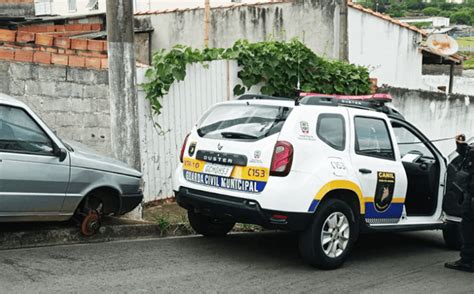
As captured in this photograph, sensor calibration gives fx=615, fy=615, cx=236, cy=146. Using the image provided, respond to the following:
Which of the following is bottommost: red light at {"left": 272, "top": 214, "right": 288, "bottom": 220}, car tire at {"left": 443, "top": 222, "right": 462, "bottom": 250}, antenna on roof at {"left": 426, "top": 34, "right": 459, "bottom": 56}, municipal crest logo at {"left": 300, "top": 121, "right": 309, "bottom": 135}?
car tire at {"left": 443, "top": 222, "right": 462, "bottom": 250}

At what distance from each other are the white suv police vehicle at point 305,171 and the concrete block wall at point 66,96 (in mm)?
2258

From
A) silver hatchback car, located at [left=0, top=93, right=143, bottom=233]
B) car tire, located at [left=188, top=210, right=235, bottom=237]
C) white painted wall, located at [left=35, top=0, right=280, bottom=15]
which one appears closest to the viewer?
silver hatchback car, located at [left=0, top=93, right=143, bottom=233]

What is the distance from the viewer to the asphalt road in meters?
5.58

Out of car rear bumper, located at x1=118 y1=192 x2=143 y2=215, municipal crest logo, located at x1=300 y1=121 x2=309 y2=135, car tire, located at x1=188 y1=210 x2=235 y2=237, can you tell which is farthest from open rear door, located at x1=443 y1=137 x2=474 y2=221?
car rear bumper, located at x1=118 y1=192 x2=143 y2=215

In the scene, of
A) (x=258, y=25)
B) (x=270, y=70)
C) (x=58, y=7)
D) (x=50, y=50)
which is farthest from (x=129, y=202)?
(x=58, y=7)

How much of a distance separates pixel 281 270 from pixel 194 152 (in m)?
1.60

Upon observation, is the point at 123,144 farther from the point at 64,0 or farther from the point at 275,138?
the point at 64,0

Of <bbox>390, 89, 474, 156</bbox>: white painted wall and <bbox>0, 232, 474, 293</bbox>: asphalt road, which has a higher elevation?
<bbox>390, 89, 474, 156</bbox>: white painted wall

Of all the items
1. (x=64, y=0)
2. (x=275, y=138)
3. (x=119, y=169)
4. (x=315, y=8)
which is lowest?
A: (x=119, y=169)

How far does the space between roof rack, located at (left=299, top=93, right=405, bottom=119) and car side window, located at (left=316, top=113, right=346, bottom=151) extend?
0.20 m

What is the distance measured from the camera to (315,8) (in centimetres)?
1382

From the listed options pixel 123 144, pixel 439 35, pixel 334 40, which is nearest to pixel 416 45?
pixel 439 35

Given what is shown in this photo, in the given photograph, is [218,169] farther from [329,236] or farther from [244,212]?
[329,236]

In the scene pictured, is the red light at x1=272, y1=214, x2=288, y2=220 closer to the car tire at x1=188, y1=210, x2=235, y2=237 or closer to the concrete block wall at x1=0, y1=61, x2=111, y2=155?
the car tire at x1=188, y1=210, x2=235, y2=237
